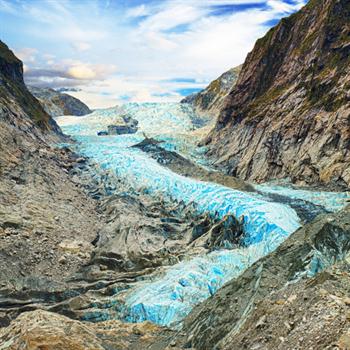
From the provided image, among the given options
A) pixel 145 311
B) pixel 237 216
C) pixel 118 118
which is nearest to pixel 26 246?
pixel 145 311

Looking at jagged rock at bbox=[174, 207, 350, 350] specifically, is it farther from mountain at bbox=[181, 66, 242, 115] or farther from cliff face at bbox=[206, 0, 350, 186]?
mountain at bbox=[181, 66, 242, 115]

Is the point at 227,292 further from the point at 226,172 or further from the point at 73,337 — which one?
the point at 226,172

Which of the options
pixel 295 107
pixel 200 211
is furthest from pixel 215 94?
pixel 200 211

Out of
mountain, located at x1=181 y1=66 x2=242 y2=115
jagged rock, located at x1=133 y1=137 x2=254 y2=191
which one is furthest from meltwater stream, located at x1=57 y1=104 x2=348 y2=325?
mountain, located at x1=181 y1=66 x2=242 y2=115

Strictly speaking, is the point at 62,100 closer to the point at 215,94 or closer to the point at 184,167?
the point at 215,94

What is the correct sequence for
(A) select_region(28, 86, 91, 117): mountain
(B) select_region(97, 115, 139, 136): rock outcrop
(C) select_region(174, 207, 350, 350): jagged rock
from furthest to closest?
(A) select_region(28, 86, 91, 117): mountain
(B) select_region(97, 115, 139, 136): rock outcrop
(C) select_region(174, 207, 350, 350): jagged rock

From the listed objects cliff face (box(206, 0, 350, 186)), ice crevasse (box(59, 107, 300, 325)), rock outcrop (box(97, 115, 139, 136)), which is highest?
cliff face (box(206, 0, 350, 186))

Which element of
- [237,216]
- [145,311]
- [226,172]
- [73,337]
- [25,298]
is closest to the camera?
[73,337]
